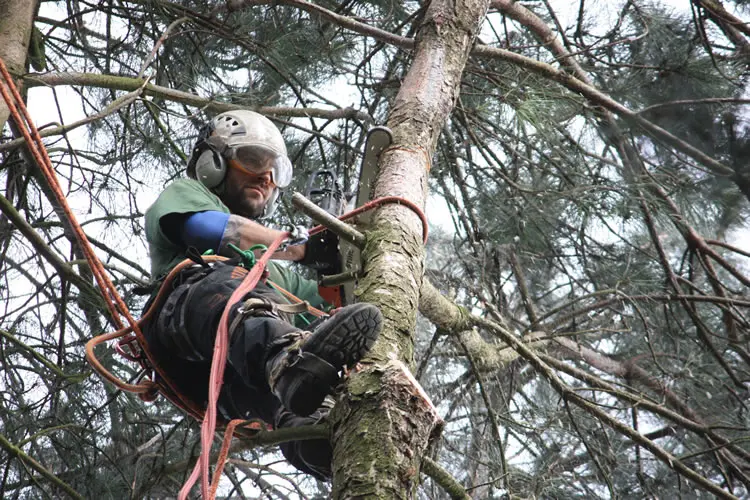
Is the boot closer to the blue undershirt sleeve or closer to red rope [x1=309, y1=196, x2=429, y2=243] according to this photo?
red rope [x1=309, y1=196, x2=429, y2=243]

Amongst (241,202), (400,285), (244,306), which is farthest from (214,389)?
(241,202)

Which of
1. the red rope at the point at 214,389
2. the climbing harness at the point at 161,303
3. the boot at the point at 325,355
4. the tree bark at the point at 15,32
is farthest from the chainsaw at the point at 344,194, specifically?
the tree bark at the point at 15,32

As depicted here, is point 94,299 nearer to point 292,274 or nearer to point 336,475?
point 292,274

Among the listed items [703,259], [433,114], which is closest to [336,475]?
[433,114]

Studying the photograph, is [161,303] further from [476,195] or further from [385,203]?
[476,195]

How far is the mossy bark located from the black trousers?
0.25m

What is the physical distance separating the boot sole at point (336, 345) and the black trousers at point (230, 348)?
16 cm

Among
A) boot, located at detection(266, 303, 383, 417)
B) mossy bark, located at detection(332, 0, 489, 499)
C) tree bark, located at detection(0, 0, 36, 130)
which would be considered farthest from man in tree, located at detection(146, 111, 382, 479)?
tree bark, located at detection(0, 0, 36, 130)

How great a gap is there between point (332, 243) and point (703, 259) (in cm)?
182

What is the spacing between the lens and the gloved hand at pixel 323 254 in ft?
7.47

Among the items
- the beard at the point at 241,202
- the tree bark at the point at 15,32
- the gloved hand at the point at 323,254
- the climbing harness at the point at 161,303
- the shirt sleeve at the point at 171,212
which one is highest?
the tree bark at the point at 15,32

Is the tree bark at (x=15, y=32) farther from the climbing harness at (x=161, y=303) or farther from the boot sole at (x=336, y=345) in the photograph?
the boot sole at (x=336, y=345)

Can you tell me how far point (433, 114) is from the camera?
2.51 metres

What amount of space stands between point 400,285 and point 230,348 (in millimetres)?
420
